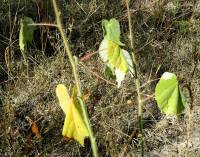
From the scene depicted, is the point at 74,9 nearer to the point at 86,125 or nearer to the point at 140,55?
the point at 140,55

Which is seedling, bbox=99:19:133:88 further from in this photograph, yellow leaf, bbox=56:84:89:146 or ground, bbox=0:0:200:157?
ground, bbox=0:0:200:157

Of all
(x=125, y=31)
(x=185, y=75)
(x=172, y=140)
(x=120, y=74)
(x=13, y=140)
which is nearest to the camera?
(x=120, y=74)

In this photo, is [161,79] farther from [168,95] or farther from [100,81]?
[100,81]

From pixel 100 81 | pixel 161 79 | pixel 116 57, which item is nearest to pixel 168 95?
pixel 161 79

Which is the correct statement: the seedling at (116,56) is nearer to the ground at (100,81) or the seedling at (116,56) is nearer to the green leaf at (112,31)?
the green leaf at (112,31)

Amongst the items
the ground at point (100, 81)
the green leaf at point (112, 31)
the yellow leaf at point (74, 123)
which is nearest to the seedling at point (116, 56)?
the green leaf at point (112, 31)

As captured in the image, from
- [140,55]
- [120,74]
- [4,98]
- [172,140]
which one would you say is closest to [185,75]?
[140,55]
